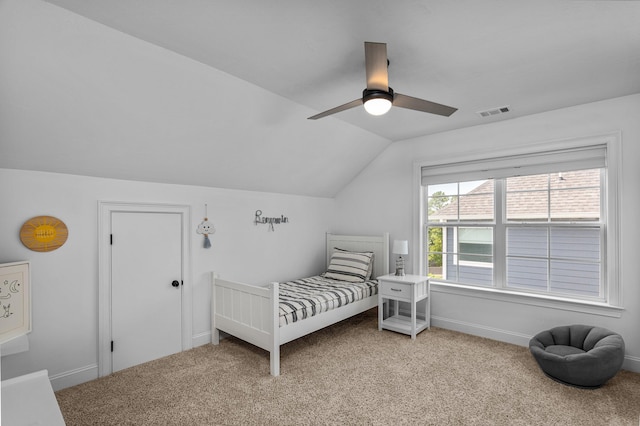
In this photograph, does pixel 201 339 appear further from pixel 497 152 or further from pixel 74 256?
pixel 497 152

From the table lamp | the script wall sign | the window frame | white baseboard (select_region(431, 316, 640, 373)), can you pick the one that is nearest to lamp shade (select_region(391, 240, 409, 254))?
the table lamp

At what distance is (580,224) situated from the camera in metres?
3.25

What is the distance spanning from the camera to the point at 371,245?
4.64 m

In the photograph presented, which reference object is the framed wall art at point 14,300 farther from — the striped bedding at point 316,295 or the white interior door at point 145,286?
the striped bedding at point 316,295

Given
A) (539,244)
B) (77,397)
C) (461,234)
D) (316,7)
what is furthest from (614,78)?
(77,397)

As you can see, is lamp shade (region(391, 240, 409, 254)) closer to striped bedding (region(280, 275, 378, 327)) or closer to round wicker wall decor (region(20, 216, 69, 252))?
striped bedding (region(280, 275, 378, 327))

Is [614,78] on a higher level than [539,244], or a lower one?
higher

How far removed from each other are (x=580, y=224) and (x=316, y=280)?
2941mm

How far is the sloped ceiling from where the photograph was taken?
69.6 inches

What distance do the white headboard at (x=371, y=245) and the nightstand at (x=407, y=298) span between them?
47 cm

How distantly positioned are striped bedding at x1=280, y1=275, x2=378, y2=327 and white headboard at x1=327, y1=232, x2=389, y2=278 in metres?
0.28

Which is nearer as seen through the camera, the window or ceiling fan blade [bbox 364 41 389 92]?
ceiling fan blade [bbox 364 41 389 92]

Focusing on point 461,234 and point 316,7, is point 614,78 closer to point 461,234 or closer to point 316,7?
point 461,234

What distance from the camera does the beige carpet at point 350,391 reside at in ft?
7.37
